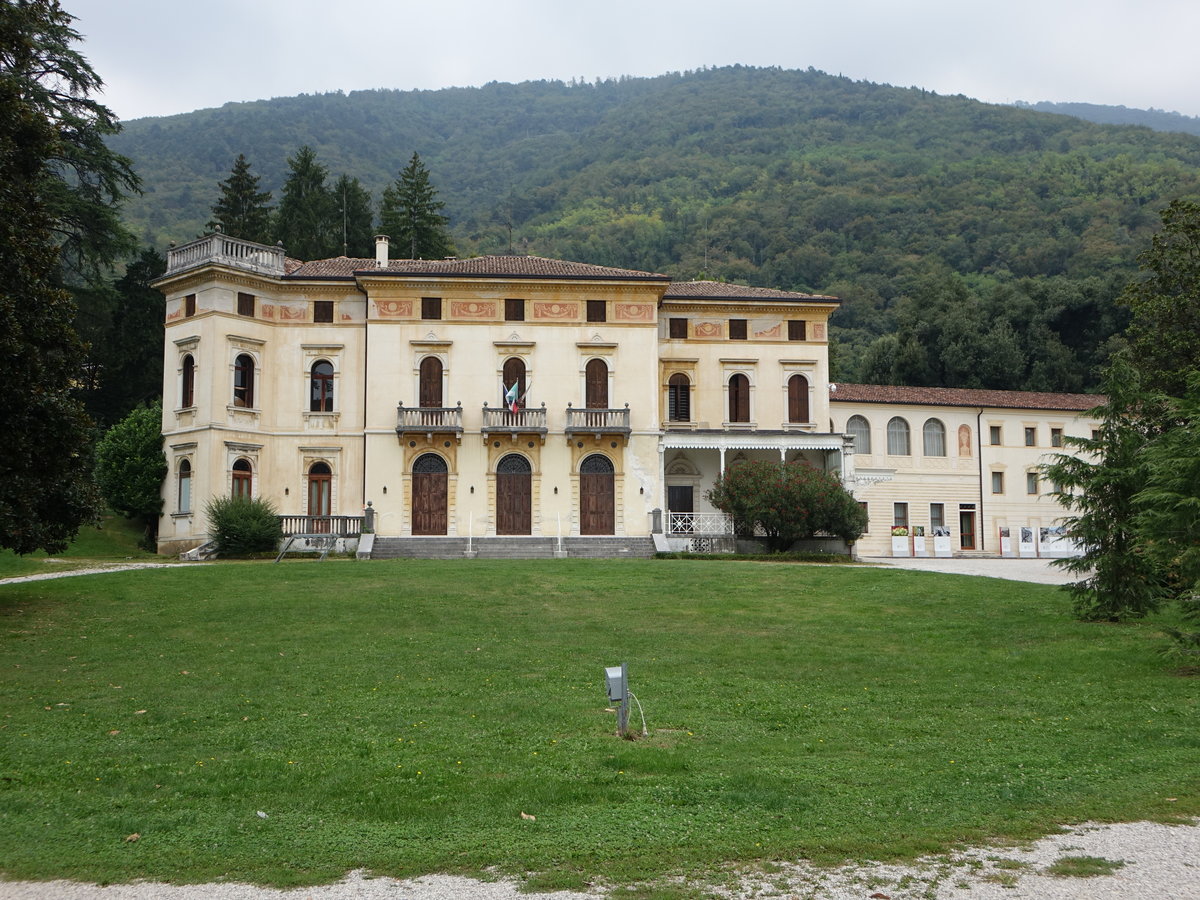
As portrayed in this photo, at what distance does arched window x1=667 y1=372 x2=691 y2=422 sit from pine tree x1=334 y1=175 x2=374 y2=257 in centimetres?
2572

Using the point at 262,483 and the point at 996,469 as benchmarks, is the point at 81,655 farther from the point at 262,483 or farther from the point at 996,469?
the point at 996,469

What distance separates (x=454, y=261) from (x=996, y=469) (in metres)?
27.0

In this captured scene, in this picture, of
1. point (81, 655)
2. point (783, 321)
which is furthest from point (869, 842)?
point (783, 321)

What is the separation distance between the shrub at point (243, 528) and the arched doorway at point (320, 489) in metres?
4.35

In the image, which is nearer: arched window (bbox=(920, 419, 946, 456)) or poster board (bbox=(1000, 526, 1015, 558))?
poster board (bbox=(1000, 526, 1015, 558))

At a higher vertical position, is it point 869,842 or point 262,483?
point 262,483

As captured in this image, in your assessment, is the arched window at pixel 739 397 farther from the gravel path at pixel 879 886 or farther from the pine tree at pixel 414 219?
the gravel path at pixel 879 886

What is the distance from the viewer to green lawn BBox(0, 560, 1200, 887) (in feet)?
25.4

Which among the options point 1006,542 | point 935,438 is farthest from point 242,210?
point 1006,542

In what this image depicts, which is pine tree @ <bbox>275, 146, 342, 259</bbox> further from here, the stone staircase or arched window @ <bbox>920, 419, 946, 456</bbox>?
arched window @ <bbox>920, 419, 946, 456</bbox>

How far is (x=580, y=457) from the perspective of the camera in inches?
1548

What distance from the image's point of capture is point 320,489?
39438 mm

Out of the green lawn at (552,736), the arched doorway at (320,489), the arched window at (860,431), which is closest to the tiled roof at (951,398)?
the arched window at (860,431)

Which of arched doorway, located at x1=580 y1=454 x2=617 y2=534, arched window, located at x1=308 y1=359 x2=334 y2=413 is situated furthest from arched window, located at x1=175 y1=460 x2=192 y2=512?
arched doorway, located at x1=580 y1=454 x2=617 y2=534
